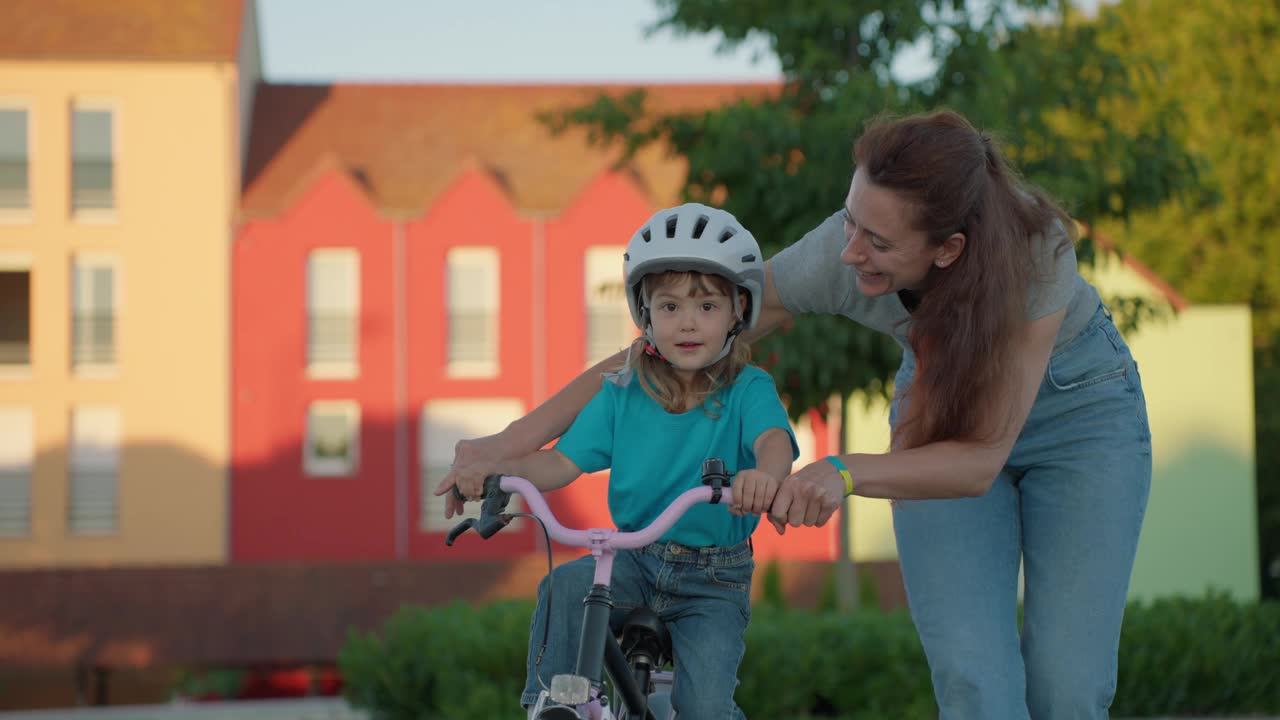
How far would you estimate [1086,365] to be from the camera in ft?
12.6

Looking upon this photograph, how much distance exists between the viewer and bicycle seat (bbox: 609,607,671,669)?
355cm

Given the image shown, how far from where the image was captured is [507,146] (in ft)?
109

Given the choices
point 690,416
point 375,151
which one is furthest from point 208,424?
point 690,416

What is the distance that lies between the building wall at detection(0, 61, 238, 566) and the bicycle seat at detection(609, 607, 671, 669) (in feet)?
92.1

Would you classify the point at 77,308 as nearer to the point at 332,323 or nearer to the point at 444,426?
the point at 332,323

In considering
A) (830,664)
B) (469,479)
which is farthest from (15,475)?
(469,479)

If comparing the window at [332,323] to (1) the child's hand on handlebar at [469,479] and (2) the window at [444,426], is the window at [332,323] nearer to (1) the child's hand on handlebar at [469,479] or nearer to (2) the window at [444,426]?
(2) the window at [444,426]

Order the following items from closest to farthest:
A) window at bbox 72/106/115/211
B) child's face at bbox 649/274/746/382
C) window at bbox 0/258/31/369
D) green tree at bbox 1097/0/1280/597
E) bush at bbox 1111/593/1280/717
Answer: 1. child's face at bbox 649/274/746/382
2. bush at bbox 1111/593/1280/717
3. window at bbox 72/106/115/211
4. window at bbox 0/258/31/369
5. green tree at bbox 1097/0/1280/597

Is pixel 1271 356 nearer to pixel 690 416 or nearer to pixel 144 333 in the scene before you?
pixel 144 333

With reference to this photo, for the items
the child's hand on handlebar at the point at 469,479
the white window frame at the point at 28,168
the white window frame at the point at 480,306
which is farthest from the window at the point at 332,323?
the child's hand on handlebar at the point at 469,479

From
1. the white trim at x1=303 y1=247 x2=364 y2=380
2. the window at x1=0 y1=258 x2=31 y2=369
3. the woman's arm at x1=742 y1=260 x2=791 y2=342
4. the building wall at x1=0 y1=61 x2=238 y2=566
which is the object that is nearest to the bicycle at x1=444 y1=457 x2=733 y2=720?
the woman's arm at x1=742 y1=260 x2=791 y2=342

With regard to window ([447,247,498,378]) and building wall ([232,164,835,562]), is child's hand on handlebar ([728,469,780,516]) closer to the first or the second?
building wall ([232,164,835,562])

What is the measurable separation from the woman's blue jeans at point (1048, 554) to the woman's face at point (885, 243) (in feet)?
1.47

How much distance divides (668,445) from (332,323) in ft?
92.6
